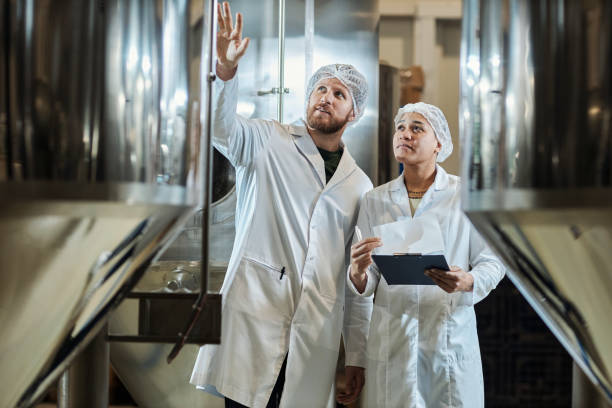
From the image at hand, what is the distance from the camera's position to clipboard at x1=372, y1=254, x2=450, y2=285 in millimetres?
1327

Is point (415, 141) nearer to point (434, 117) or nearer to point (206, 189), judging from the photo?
point (434, 117)

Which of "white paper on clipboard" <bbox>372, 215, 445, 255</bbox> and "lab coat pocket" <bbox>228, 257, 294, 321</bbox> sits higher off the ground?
"white paper on clipboard" <bbox>372, 215, 445, 255</bbox>

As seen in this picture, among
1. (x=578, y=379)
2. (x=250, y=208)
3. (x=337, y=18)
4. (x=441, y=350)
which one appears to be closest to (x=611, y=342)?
(x=578, y=379)

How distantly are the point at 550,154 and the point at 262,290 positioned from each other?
982 millimetres

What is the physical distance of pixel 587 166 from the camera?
24.4 inches

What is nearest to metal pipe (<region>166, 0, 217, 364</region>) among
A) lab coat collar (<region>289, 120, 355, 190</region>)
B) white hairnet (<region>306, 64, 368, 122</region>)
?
Result: lab coat collar (<region>289, 120, 355, 190</region>)

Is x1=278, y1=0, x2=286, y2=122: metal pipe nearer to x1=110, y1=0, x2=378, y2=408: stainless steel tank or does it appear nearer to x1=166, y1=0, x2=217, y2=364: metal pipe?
x1=110, y1=0, x2=378, y2=408: stainless steel tank

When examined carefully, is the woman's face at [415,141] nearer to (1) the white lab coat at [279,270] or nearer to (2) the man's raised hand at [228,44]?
(1) the white lab coat at [279,270]

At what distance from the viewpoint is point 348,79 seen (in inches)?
67.9

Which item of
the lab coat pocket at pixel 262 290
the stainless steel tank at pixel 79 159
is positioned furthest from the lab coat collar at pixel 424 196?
the stainless steel tank at pixel 79 159

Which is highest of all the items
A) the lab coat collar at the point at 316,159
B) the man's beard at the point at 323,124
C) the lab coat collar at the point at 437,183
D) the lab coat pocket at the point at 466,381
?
the man's beard at the point at 323,124

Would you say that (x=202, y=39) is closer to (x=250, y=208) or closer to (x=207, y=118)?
(x=207, y=118)

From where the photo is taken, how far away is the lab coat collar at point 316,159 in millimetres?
1639

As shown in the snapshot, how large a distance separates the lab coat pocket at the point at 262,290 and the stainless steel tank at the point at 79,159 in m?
0.76
